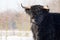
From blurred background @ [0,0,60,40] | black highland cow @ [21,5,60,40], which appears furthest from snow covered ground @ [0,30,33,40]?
black highland cow @ [21,5,60,40]

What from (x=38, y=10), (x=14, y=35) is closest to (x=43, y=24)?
(x=38, y=10)

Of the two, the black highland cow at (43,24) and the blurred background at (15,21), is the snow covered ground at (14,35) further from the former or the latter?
the black highland cow at (43,24)

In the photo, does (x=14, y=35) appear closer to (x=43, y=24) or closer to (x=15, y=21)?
(x=15, y=21)

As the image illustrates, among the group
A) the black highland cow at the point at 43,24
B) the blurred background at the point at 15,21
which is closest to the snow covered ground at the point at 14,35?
the blurred background at the point at 15,21

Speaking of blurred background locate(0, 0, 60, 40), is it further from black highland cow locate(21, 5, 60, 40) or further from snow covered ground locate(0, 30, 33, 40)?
black highland cow locate(21, 5, 60, 40)

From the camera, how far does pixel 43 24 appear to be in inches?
138

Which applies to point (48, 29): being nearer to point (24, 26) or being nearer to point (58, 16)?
point (58, 16)

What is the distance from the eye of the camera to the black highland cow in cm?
349

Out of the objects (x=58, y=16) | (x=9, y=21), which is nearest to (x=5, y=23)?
(x=9, y=21)

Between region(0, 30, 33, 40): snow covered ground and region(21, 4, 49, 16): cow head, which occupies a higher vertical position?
region(21, 4, 49, 16): cow head

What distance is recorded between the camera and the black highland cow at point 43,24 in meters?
3.49

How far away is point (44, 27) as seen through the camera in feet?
11.6

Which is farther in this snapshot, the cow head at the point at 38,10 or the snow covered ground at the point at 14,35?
the snow covered ground at the point at 14,35

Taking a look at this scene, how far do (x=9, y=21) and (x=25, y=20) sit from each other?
1.14 ft
